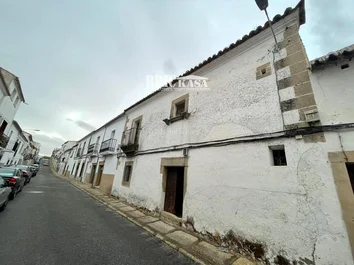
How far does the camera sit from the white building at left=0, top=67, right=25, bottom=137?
11.4 metres

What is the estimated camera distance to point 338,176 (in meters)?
2.58

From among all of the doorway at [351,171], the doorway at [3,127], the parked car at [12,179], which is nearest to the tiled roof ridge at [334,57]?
the doorway at [351,171]

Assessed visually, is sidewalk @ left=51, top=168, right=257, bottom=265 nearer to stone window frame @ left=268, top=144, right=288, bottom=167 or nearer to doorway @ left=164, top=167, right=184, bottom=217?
doorway @ left=164, top=167, right=184, bottom=217

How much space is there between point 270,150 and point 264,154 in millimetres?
186

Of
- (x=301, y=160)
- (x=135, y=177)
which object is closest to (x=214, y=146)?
(x=301, y=160)

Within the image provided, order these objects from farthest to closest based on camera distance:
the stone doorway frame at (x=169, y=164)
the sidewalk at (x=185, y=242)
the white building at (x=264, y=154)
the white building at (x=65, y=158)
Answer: the white building at (x=65, y=158) < the stone doorway frame at (x=169, y=164) < the sidewalk at (x=185, y=242) < the white building at (x=264, y=154)

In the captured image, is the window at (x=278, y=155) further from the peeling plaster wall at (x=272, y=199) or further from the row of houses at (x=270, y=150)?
the peeling plaster wall at (x=272, y=199)

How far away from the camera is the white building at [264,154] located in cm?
263

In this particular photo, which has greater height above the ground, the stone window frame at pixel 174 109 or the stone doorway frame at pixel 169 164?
the stone window frame at pixel 174 109

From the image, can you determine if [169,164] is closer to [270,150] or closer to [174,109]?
[174,109]

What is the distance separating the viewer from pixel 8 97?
12.7 meters

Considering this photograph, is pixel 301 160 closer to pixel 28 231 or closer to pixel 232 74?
pixel 232 74

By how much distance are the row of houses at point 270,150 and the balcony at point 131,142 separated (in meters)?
2.38

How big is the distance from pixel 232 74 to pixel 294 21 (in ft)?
6.22
